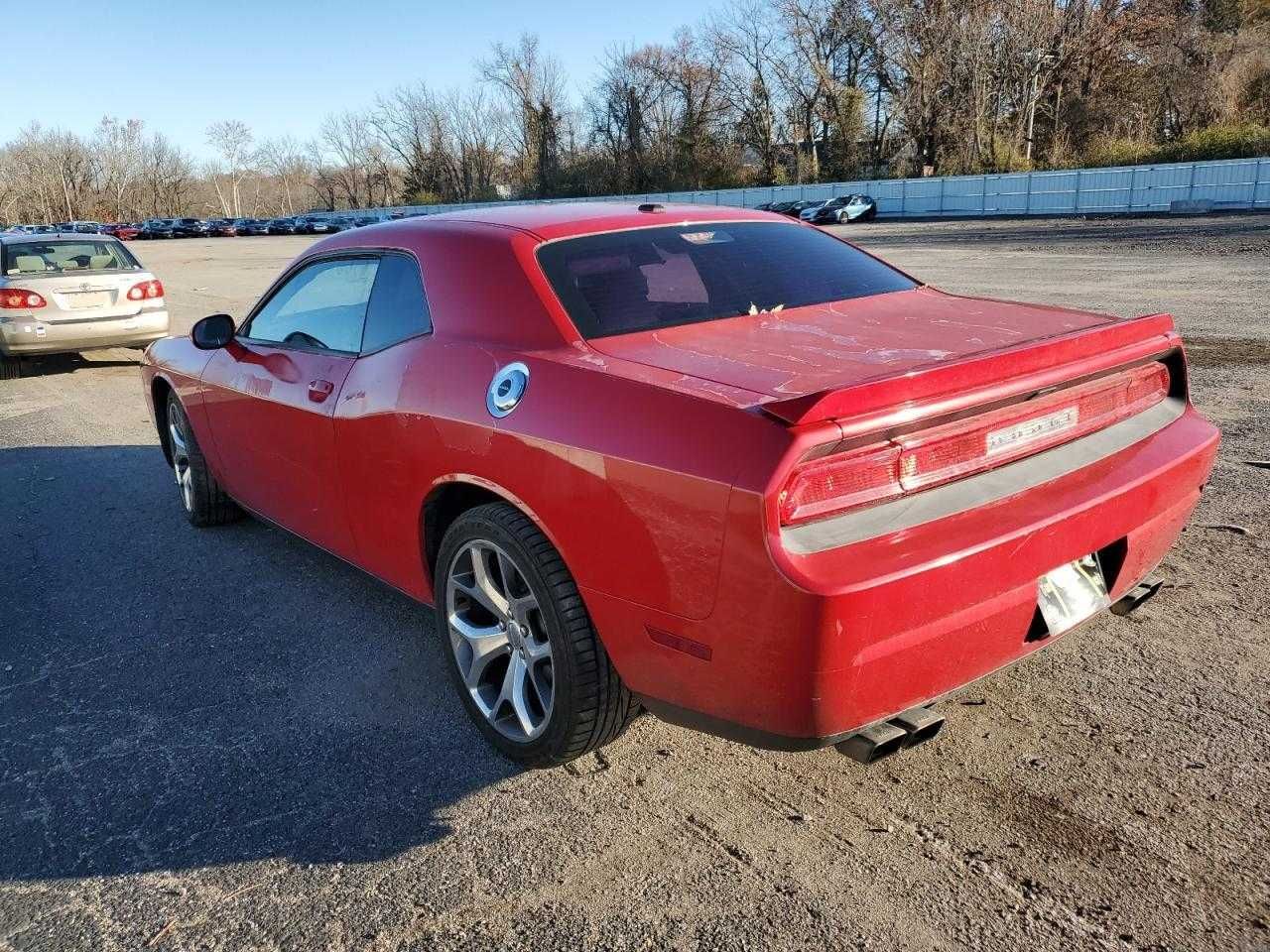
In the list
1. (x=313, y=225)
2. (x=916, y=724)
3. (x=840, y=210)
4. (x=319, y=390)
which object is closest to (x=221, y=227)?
(x=313, y=225)

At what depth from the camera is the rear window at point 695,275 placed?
9.97 feet

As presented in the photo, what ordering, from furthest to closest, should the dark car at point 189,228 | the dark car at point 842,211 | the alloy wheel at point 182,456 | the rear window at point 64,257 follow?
1. the dark car at point 189,228
2. the dark car at point 842,211
3. the rear window at point 64,257
4. the alloy wheel at point 182,456

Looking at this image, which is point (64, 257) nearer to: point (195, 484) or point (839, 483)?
Answer: point (195, 484)

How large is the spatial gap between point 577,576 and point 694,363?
632 mm

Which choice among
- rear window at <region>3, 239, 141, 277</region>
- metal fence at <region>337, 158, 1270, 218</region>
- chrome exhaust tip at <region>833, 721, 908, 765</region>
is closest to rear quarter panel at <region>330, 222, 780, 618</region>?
chrome exhaust tip at <region>833, 721, 908, 765</region>

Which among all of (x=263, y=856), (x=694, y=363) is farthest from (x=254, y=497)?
(x=694, y=363)

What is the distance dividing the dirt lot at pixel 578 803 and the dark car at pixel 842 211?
131 ft

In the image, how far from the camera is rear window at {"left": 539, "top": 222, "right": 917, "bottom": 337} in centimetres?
304

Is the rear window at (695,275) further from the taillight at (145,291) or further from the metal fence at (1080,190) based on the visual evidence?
the metal fence at (1080,190)

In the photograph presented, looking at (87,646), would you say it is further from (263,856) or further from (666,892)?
(666,892)

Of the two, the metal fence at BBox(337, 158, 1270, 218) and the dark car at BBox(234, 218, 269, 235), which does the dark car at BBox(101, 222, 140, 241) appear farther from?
the metal fence at BBox(337, 158, 1270, 218)

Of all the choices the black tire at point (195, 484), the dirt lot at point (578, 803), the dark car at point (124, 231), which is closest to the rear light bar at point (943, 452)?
the dirt lot at point (578, 803)

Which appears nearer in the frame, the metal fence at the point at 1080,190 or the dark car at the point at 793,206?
the metal fence at the point at 1080,190

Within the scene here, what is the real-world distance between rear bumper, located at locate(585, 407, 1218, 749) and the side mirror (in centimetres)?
268
